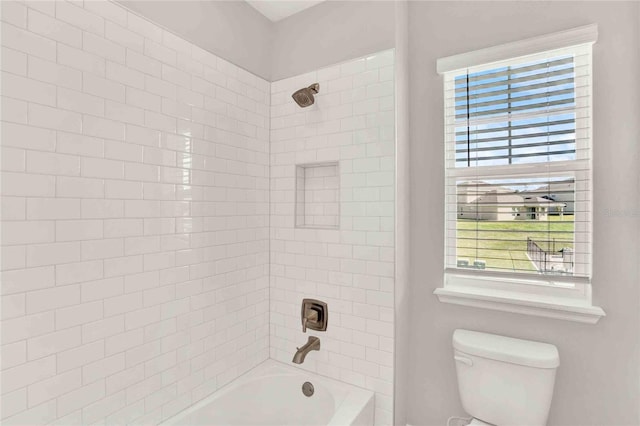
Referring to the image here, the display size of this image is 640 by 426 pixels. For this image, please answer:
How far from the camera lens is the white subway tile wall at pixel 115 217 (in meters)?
1.10

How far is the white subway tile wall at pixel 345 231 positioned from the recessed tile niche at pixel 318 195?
0.07 metres

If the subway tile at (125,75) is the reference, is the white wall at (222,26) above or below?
above

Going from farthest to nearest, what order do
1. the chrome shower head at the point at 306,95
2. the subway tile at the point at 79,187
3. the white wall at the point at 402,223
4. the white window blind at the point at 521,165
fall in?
1. the chrome shower head at the point at 306,95
2. the white wall at the point at 402,223
3. the white window blind at the point at 521,165
4. the subway tile at the point at 79,187

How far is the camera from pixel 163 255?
1.53m

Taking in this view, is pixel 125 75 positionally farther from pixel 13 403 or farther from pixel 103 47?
pixel 13 403

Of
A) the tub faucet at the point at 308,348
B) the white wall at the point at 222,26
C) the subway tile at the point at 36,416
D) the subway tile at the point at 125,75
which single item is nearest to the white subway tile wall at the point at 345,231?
the tub faucet at the point at 308,348

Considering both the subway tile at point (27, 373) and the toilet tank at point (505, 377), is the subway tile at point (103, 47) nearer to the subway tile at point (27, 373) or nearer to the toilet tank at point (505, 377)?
the subway tile at point (27, 373)

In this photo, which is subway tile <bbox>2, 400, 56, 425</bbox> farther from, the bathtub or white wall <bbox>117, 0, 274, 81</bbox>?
white wall <bbox>117, 0, 274, 81</bbox>

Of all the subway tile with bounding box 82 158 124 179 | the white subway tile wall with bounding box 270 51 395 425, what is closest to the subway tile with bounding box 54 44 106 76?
the subway tile with bounding box 82 158 124 179

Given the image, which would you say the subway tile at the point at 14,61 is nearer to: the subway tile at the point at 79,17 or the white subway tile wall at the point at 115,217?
the white subway tile wall at the point at 115,217

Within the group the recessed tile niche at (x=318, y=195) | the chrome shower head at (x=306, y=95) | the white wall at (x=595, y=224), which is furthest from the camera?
the recessed tile niche at (x=318, y=195)

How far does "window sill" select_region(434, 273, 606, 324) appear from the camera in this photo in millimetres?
1546

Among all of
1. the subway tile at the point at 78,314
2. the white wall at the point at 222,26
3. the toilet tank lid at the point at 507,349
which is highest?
the white wall at the point at 222,26

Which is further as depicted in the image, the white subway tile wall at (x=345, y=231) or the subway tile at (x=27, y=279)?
the white subway tile wall at (x=345, y=231)
